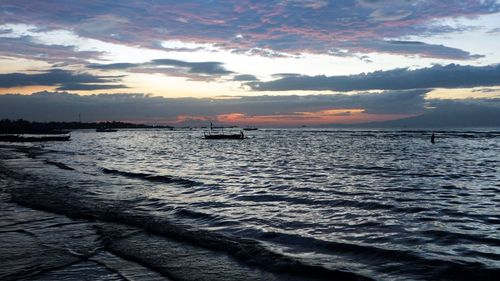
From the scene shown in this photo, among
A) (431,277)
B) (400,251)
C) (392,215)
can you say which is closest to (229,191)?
(392,215)

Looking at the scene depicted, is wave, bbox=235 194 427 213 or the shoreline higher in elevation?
the shoreline

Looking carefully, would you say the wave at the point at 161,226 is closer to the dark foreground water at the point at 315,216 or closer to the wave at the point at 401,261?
the dark foreground water at the point at 315,216

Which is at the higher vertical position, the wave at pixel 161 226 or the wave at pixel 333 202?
the wave at pixel 161 226

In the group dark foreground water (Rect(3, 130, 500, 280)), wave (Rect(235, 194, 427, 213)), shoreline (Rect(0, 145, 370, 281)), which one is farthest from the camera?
wave (Rect(235, 194, 427, 213))

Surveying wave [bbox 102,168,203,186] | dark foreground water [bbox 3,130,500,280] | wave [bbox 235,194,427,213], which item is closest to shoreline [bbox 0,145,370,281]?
dark foreground water [bbox 3,130,500,280]

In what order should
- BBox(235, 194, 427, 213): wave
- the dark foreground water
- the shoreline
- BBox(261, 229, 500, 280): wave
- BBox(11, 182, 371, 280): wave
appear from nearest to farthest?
the shoreline, BBox(261, 229, 500, 280): wave, BBox(11, 182, 371, 280): wave, the dark foreground water, BBox(235, 194, 427, 213): wave

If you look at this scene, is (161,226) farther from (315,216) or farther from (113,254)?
(315,216)

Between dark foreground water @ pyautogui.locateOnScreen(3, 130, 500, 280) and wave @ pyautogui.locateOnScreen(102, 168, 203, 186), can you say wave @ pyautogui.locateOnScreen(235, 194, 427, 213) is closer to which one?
dark foreground water @ pyautogui.locateOnScreen(3, 130, 500, 280)

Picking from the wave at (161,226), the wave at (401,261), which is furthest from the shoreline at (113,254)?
the wave at (401,261)

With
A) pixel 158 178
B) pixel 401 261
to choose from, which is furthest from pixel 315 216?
pixel 158 178

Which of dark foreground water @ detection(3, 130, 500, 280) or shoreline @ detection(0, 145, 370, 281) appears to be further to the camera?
dark foreground water @ detection(3, 130, 500, 280)

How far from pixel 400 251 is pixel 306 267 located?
114 inches

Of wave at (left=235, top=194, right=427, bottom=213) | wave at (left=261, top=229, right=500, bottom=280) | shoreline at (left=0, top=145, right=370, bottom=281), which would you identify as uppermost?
shoreline at (left=0, top=145, right=370, bottom=281)

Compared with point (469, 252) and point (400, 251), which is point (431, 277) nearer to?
point (400, 251)
